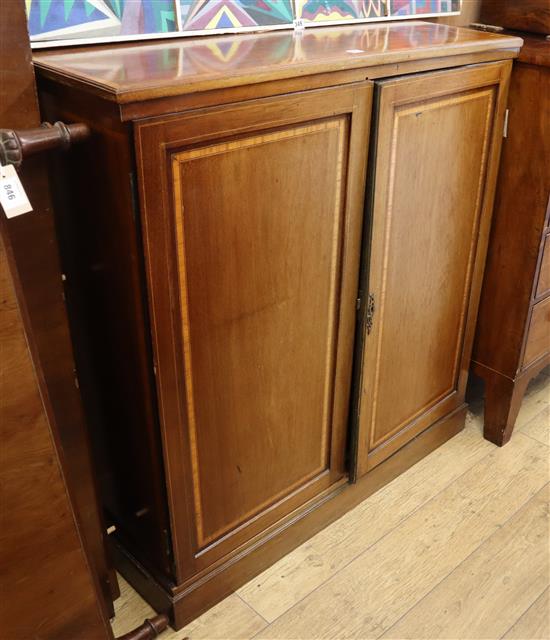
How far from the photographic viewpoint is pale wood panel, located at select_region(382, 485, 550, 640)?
1.52 metres

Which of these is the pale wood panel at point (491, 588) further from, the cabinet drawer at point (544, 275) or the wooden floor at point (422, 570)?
the cabinet drawer at point (544, 275)

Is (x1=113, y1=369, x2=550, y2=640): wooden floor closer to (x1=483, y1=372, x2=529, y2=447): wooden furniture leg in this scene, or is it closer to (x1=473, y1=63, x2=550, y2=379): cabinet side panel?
(x1=483, y1=372, x2=529, y2=447): wooden furniture leg

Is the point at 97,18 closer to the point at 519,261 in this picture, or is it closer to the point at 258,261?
the point at 258,261

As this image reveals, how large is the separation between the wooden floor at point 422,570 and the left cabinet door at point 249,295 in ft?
0.53

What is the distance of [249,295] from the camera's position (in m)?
1.30

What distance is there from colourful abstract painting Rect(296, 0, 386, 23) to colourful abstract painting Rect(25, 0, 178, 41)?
0.35 metres

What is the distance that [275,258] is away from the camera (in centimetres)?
130

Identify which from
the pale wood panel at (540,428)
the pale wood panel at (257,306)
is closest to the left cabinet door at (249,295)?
the pale wood panel at (257,306)

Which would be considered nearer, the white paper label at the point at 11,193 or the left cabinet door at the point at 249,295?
the white paper label at the point at 11,193

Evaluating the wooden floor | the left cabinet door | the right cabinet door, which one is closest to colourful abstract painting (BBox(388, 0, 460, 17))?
the right cabinet door

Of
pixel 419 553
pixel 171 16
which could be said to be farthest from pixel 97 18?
pixel 419 553

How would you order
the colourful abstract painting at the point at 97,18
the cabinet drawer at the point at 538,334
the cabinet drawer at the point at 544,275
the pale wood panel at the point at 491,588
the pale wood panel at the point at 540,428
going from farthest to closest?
→ the pale wood panel at the point at 540,428 → the cabinet drawer at the point at 538,334 → the cabinet drawer at the point at 544,275 → the pale wood panel at the point at 491,588 → the colourful abstract painting at the point at 97,18

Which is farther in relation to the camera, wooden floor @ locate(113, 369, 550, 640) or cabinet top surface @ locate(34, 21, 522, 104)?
wooden floor @ locate(113, 369, 550, 640)

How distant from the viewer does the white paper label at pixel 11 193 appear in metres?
0.96
